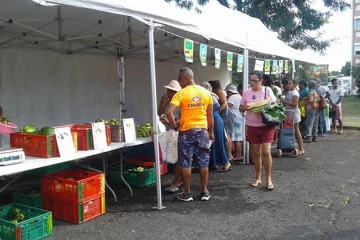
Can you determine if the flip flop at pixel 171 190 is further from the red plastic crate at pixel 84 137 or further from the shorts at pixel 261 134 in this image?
the red plastic crate at pixel 84 137

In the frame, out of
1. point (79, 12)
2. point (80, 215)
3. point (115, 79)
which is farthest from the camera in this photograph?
point (115, 79)

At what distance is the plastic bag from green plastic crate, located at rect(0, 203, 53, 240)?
1.75 m

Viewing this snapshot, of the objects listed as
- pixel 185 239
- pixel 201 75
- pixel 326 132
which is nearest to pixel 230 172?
pixel 185 239

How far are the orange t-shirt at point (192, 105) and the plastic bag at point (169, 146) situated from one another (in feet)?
1.10

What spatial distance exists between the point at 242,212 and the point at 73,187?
2.06m

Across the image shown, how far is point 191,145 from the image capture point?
15.5 ft

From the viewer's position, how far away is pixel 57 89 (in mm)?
6656

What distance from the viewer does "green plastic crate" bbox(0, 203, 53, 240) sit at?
11.4 feet

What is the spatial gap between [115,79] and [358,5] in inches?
2003

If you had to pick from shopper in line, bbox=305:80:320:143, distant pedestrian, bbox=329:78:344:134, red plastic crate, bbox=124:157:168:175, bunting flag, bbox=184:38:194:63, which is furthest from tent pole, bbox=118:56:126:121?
distant pedestrian, bbox=329:78:344:134

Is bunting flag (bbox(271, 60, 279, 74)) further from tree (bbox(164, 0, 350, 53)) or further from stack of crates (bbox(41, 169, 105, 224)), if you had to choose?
tree (bbox(164, 0, 350, 53))

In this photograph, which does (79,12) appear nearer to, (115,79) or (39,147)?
(39,147)

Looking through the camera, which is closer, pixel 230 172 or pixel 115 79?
pixel 230 172

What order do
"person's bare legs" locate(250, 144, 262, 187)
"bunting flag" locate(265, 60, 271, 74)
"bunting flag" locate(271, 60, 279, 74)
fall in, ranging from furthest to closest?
"bunting flag" locate(271, 60, 279, 74)
"bunting flag" locate(265, 60, 271, 74)
"person's bare legs" locate(250, 144, 262, 187)
